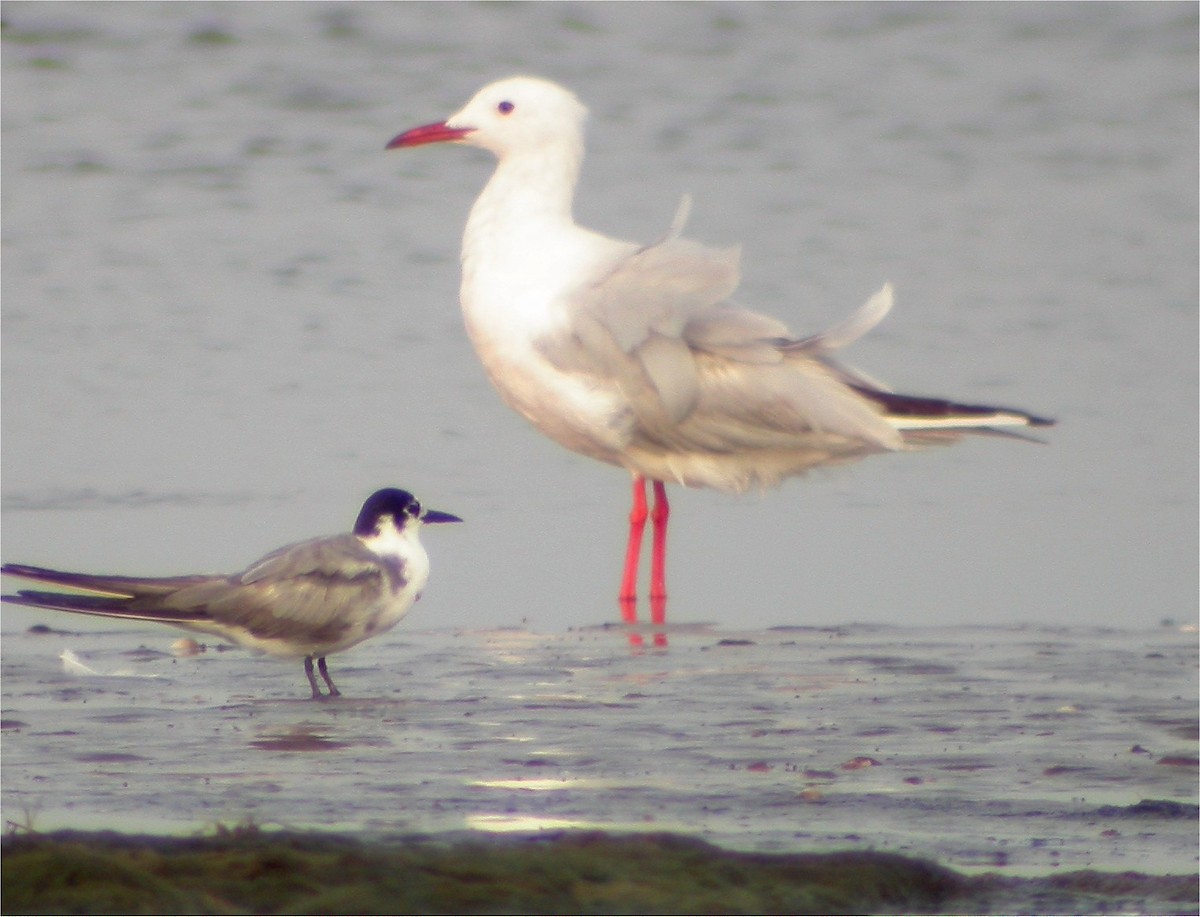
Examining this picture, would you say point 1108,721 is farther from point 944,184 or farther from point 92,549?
point 944,184

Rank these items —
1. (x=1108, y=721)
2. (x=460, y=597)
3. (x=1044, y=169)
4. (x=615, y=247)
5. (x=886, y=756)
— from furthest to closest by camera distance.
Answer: (x=1044, y=169) → (x=615, y=247) → (x=460, y=597) → (x=1108, y=721) → (x=886, y=756)

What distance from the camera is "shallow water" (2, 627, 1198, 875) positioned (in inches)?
162

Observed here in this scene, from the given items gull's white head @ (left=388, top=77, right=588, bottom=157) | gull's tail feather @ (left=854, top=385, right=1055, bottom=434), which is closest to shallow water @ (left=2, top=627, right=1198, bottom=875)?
gull's tail feather @ (left=854, top=385, right=1055, bottom=434)

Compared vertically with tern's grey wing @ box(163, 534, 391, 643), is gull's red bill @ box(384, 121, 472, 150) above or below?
above

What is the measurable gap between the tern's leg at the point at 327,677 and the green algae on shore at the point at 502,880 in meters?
1.62

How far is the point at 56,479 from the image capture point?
7.79m

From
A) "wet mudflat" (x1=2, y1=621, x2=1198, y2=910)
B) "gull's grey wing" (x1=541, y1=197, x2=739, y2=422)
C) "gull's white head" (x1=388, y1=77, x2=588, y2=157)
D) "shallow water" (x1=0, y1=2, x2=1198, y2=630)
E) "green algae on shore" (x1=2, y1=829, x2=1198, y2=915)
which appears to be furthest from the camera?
"gull's white head" (x1=388, y1=77, x2=588, y2=157)

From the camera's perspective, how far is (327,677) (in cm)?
556

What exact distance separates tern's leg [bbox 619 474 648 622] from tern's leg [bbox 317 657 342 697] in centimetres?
131

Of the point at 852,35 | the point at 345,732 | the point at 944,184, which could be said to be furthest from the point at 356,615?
the point at 852,35

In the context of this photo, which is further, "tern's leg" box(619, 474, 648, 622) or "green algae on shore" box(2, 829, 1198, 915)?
"tern's leg" box(619, 474, 648, 622)

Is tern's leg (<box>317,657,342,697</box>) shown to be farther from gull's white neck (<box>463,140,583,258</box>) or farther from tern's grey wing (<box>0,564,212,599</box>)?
gull's white neck (<box>463,140,583,258</box>)

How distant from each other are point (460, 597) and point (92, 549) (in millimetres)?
1268

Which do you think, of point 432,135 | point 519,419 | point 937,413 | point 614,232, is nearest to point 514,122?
point 432,135
